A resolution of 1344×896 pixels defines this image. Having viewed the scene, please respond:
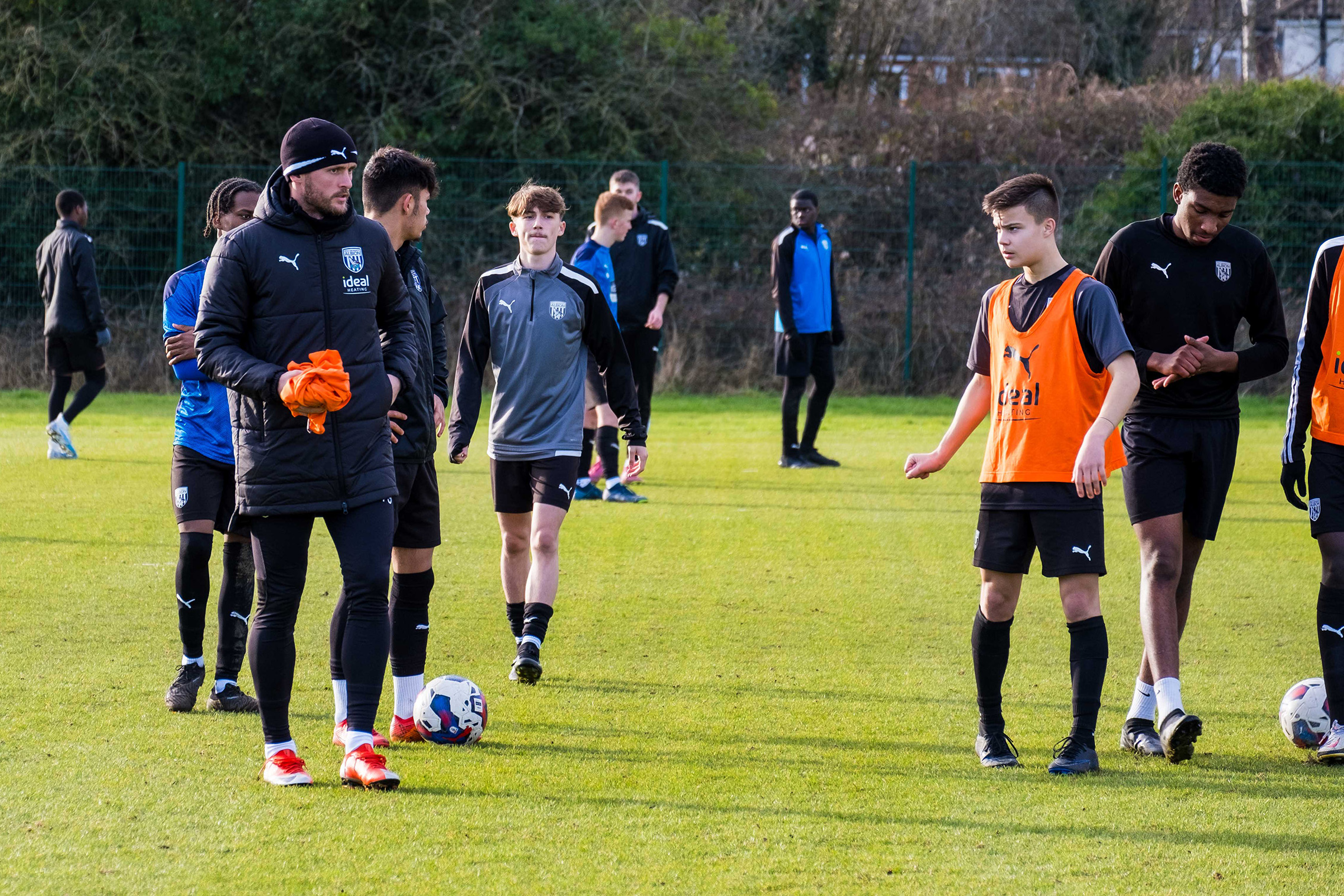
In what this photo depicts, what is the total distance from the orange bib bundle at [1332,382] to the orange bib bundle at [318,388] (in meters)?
3.40

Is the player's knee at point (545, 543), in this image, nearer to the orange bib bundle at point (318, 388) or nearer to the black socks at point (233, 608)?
the black socks at point (233, 608)

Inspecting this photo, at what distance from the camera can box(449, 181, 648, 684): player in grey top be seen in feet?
20.9

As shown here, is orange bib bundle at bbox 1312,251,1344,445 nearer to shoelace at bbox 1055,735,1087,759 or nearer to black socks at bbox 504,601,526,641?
shoelace at bbox 1055,735,1087,759

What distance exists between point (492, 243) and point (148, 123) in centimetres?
565

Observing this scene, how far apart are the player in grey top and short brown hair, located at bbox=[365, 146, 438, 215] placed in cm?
96

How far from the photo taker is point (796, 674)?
6305 mm

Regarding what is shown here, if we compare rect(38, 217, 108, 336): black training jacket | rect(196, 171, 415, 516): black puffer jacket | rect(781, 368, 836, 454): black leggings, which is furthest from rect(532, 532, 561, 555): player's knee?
rect(38, 217, 108, 336): black training jacket

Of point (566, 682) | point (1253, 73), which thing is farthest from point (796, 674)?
point (1253, 73)

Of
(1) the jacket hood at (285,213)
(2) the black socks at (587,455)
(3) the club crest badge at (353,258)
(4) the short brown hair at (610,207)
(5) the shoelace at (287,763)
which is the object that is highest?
(4) the short brown hair at (610,207)

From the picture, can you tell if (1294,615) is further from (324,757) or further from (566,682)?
(324,757)

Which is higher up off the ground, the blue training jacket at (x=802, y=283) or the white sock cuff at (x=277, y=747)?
the blue training jacket at (x=802, y=283)

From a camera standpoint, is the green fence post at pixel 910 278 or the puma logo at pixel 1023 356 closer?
the puma logo at pixel 1023 356

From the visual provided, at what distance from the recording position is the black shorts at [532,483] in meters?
6.39

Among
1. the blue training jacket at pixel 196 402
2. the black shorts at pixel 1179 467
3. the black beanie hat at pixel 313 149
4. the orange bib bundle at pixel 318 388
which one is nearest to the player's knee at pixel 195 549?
the blue training jacket at pixel 196 402
